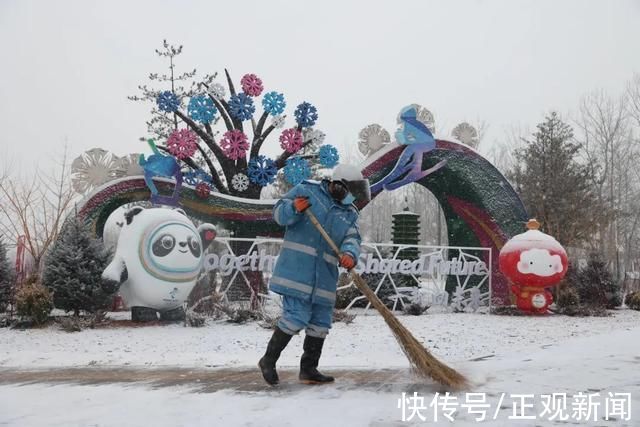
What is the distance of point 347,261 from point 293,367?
1826 millimetres

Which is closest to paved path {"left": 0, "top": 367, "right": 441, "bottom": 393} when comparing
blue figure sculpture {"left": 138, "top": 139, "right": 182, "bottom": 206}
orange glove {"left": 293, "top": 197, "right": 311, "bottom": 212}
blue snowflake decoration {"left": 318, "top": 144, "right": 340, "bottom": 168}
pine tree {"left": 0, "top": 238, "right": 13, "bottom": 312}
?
orange glove {"left": 293, "top": 197, "right": 311, "bottom": 212}

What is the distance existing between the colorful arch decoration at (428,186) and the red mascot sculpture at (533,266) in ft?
3.24

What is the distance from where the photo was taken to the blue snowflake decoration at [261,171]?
14375 millimetres

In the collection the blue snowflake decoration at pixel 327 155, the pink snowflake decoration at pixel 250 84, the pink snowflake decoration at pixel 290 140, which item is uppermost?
the pink snowflake decoration at pixel 250 84

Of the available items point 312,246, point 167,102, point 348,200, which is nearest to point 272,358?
point 312,246

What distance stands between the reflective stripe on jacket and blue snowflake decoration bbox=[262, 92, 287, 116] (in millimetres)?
10336

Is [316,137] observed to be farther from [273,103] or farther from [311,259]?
[311,259]

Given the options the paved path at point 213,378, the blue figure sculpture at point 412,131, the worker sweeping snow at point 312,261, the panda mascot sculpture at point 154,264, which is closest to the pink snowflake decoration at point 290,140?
the blue figure sculpture at point 412,131

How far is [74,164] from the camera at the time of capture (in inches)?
520

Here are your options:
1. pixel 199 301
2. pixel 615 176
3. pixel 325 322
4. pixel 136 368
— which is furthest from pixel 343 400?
pixel 615 176

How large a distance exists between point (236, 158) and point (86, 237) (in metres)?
4.56

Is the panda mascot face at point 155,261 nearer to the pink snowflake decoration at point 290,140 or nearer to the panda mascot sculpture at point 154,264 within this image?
the panda mascot sculpture at point 154,264

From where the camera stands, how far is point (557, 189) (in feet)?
69.3

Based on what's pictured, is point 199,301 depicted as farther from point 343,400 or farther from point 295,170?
point 343,400
